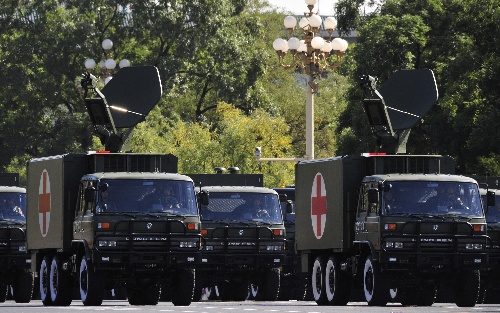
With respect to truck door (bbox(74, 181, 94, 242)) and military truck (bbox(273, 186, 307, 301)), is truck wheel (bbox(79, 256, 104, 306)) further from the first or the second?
military truck (bbox(273, 186, 307, 301))

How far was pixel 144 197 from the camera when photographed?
31.7m

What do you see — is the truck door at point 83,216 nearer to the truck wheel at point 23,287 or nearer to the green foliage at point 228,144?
the truck wheel at point 23,287

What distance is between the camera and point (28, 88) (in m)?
82.9

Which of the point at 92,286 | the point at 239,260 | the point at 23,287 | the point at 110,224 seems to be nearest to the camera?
the point at 110,224

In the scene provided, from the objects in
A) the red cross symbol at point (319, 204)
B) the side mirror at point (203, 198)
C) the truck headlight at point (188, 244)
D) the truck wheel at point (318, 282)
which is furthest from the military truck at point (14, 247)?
the truck headlight at point (188, 244)

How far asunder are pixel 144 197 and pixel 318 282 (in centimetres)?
510

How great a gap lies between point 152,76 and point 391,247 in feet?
27.7

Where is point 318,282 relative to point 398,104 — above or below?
below

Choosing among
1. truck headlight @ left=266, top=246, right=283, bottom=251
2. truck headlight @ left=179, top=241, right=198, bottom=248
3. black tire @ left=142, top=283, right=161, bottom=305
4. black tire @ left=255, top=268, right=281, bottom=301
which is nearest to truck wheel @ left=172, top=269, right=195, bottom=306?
truck headlight @ left=179, top=241, right=198, bottom=248

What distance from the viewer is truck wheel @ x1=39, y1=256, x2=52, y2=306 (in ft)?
113

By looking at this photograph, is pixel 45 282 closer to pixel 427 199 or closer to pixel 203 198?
pixel 203 198

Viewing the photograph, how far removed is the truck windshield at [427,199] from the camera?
3139 centimetres

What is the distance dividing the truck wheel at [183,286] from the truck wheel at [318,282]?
3.01 metres

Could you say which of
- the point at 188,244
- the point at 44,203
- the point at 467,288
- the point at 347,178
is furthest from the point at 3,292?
the point at 467,288
